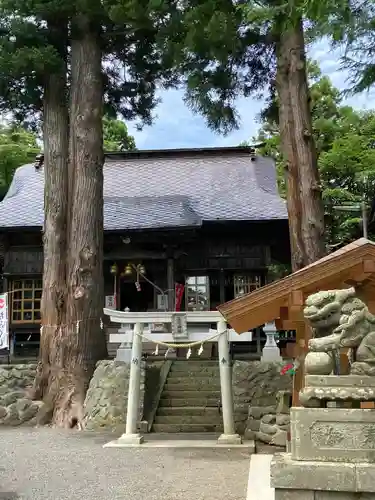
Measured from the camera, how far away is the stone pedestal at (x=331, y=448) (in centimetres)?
400

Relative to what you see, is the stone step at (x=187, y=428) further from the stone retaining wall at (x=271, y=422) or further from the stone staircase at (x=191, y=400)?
the stone retaining wall at (x=271, y=422)

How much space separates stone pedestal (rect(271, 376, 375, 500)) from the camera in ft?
13.1

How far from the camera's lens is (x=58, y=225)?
11.9m

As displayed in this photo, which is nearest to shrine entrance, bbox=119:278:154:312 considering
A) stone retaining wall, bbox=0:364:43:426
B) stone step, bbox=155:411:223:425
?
stone retaining wall, bbox=0:364:43:426

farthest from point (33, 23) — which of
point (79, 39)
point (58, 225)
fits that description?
point (58, 225)

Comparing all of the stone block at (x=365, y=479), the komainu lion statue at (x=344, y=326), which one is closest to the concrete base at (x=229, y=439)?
the komainu lion statue at (x=344, y=326)

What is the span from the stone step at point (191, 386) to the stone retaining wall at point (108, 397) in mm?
641

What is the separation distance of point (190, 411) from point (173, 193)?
882 centimetres

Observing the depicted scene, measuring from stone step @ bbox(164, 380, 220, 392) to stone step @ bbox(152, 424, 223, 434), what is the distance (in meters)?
1.13

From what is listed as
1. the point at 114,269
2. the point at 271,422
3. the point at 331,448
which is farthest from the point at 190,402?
the point at 331,448

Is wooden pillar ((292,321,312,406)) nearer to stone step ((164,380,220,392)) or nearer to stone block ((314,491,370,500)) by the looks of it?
stone block ((314,491,370,500))

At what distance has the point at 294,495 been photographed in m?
4.07

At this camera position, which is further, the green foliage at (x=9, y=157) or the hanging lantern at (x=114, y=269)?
the green foliage at (x=9, y=157)

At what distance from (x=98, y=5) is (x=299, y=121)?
15.8 feet
